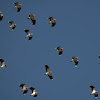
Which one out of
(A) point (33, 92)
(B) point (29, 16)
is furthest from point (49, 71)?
(B) point (29, 16)

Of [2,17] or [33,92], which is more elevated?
[2,17]

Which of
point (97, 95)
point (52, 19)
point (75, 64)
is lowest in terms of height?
point (97, 95)

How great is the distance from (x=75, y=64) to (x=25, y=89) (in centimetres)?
878

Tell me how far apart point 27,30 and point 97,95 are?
550 inches

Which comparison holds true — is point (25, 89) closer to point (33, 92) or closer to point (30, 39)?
point (33, 92)

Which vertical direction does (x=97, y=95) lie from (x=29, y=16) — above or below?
below

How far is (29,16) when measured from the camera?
7756cm

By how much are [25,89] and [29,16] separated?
1059cm

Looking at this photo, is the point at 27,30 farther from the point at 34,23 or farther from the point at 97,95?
the point at 97,95

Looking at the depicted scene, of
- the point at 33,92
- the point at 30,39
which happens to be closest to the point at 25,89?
the point at 33,92

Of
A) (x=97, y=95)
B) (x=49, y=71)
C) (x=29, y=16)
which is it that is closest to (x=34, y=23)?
(x=29, y=16)

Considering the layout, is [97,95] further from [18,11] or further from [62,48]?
[18,11]

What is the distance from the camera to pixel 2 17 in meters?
76.2

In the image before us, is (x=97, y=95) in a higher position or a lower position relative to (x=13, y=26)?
lower
